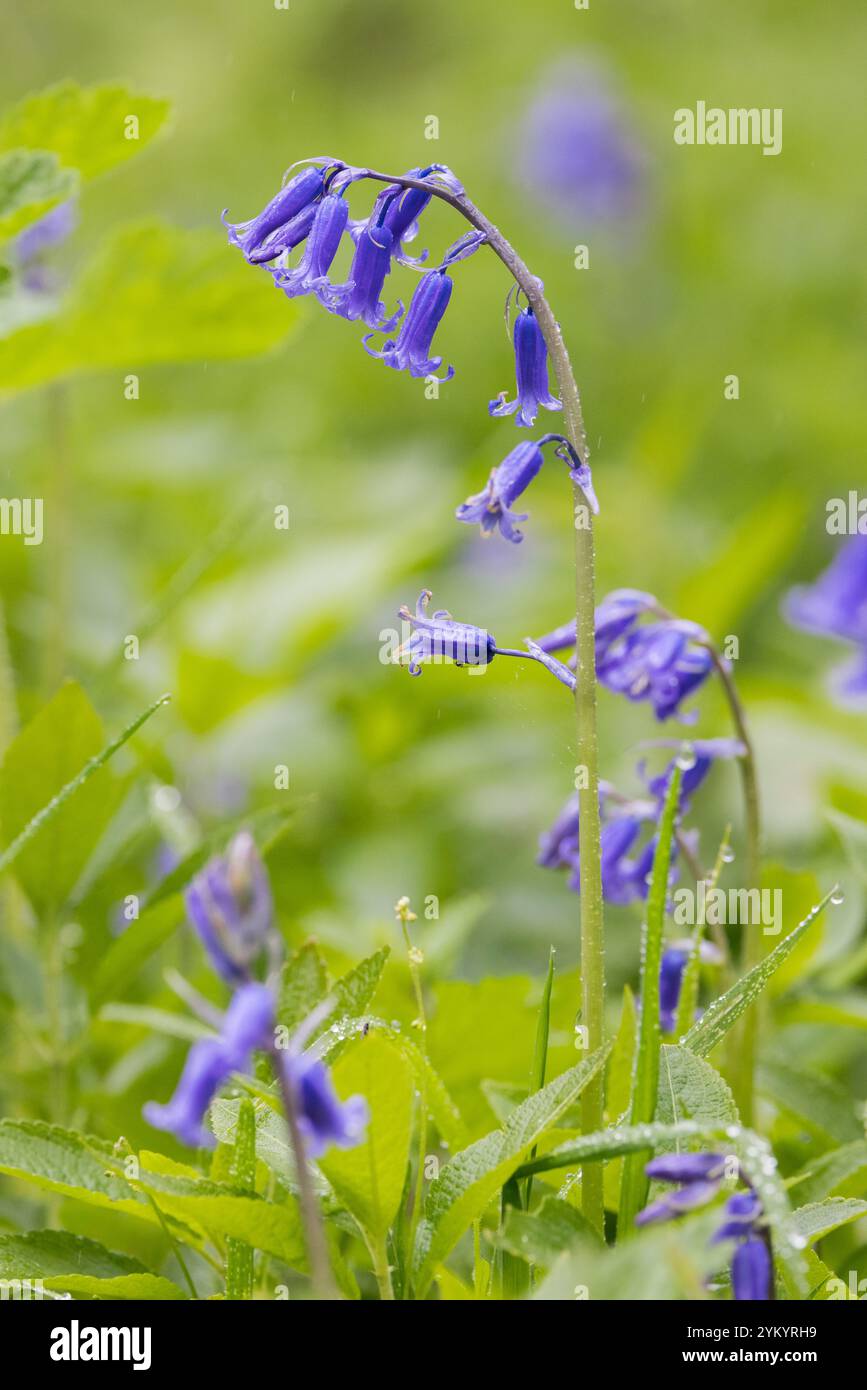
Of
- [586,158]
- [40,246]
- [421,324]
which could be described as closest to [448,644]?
[421,324]

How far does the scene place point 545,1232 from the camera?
2.91 feet

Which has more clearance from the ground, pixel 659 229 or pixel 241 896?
pixel 659 229

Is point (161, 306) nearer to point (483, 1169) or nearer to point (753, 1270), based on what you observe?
point (483, 1169)

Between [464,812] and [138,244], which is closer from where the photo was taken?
[138,244]

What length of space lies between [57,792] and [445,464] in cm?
268

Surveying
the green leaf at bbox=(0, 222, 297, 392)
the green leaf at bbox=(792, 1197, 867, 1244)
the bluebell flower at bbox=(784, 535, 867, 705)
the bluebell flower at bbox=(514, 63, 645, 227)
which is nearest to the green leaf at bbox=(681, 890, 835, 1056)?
the green leaf at bbox=(792, 1197, 867, 1244)

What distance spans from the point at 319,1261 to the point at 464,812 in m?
1.70

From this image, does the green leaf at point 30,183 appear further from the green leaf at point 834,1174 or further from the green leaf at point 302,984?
the green leaf at point 834,1174

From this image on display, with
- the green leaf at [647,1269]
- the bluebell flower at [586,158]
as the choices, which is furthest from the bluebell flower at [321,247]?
the bluebell flower at [586,158]

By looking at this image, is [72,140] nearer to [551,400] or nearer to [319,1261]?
[551,400]

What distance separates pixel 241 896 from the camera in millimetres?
718

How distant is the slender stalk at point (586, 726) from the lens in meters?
0.96

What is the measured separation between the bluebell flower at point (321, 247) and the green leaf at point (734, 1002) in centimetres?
54

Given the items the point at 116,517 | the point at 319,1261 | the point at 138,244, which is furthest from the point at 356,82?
the point at 319,1261
